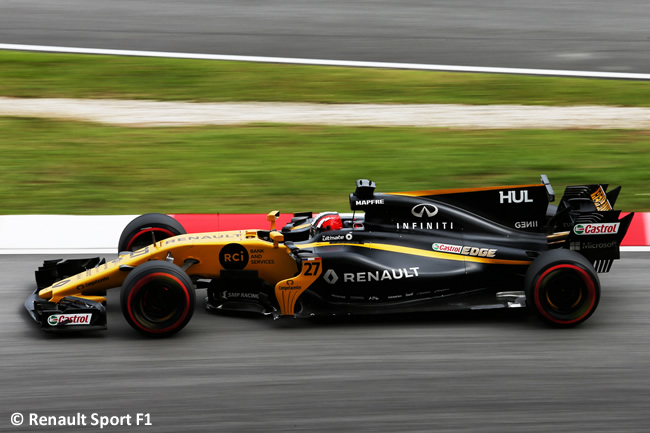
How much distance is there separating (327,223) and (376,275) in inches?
26.4

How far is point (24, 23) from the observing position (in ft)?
53.0

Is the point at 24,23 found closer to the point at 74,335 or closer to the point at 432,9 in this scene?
the point at 432,9

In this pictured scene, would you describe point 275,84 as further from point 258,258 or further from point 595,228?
point 595,228

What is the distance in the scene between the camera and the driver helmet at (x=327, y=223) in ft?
21.3

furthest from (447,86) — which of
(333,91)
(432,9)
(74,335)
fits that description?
(74,335)

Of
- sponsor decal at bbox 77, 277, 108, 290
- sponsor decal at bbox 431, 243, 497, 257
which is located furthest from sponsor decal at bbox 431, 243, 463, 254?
sponsor decal at bbox 77, 277, 108, 290

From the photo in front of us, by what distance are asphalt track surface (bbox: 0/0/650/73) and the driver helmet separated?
8.57 metres

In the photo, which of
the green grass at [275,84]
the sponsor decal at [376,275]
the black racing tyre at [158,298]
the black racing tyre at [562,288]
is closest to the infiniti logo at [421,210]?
the sponsor decal at [376,275]

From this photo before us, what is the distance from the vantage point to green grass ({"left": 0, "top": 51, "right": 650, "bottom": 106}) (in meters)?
13.3

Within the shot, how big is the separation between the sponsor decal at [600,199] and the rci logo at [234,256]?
310 centimetres

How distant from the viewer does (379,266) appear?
20.2 feet

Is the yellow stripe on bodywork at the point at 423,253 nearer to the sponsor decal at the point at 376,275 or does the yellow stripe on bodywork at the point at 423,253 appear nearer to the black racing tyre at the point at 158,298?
the sponsor decal at the point at 376,275

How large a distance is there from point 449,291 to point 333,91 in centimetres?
798

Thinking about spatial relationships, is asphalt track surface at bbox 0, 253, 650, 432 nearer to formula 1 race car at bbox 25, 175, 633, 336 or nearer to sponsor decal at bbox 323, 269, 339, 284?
formula 1 race car at bbox 25, 175, 633, 336
